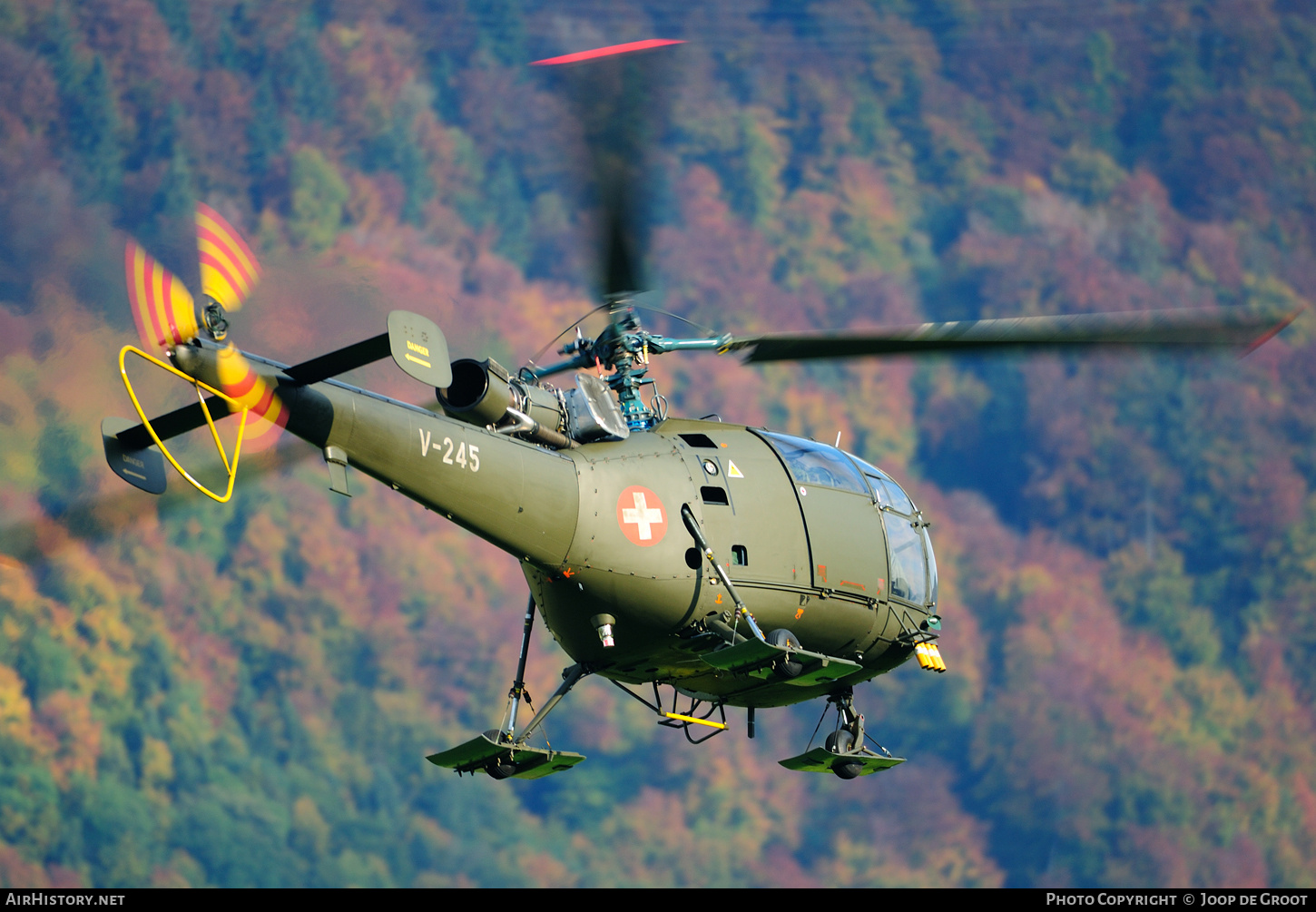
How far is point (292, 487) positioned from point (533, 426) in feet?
106

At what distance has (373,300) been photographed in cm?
1469

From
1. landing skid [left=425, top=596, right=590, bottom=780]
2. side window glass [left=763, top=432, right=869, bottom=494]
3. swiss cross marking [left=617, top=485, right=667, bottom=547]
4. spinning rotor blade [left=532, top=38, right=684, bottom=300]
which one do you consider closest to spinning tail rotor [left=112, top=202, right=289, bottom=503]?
spinning rotor blade [left=532, top=38, right=684, bottom=300]

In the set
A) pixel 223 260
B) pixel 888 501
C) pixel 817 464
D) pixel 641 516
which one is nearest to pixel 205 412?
pixel 223 260

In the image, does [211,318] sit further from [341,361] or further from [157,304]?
[341,361]

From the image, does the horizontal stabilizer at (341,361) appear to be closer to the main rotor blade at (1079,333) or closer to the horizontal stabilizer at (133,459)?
the horizontal stabilizer at (133,459)

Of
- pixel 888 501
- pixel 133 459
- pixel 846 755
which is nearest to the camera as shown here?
pixel 133 459

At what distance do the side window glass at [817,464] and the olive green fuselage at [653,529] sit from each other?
6.3 inches

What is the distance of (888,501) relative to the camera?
19.1m

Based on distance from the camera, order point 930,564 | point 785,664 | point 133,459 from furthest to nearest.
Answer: point 930,564
point 785,664
point 133,459

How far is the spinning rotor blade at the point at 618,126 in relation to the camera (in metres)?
15.8

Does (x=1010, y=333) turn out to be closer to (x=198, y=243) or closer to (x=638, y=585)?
(x=638, y=585)

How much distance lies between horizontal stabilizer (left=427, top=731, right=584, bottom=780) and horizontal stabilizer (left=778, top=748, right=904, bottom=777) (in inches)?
120

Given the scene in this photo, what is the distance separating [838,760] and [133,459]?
9174 mm

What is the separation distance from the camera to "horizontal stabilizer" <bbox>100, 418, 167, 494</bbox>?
15227mm
